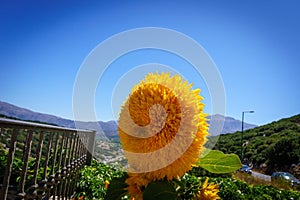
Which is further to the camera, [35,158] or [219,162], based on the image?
[35,158]

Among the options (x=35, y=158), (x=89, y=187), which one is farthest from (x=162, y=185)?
(x=89, y=187)

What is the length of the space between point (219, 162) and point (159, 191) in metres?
0.19

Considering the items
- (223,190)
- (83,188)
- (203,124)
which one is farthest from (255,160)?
(203,124)

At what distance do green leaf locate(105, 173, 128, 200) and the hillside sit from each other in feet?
91.1

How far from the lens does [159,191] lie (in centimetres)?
54

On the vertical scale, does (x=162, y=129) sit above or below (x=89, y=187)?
above

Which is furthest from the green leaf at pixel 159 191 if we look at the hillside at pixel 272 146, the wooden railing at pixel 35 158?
the hillside at pixel 272 146

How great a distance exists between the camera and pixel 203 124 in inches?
22.5

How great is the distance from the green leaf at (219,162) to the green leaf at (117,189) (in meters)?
0.19

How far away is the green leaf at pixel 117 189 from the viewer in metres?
0.63

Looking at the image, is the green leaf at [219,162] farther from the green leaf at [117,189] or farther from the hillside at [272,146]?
the hillside at [272,146]

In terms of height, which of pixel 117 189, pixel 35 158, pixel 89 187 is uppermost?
pixel 117 189

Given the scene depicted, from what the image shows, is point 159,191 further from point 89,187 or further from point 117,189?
point 89,187

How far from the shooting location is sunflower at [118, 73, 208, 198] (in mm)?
534
